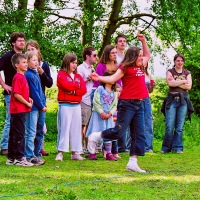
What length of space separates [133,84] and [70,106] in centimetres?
147

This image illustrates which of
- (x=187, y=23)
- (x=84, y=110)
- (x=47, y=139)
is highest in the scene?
(x=187, y=23)

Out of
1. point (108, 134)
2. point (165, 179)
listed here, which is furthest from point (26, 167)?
point (165, 179)

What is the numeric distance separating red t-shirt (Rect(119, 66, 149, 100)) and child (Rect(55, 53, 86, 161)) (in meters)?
1.24

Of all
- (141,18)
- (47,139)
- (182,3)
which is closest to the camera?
(47,139)

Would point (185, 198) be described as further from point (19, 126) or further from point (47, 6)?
point (47, 6)

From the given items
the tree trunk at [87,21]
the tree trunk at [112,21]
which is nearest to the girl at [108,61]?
the tree trunk at [87,21]

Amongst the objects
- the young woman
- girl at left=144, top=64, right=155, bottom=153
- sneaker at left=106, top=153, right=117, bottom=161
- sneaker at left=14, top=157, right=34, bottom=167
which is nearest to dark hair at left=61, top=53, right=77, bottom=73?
sneaker at left=106, top=153, right=117, bottom=161

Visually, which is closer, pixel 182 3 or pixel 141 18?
pixel 182 3

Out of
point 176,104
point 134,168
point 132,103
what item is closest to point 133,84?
point 132,103

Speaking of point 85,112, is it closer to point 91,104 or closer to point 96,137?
point 91,104

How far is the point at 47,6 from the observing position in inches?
711

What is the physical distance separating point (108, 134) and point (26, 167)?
46.2 inches

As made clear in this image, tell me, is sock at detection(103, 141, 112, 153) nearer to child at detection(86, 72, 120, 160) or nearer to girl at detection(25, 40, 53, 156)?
child at detection(86, 72, 120, 160)

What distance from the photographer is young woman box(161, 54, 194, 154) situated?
35.1 ft
